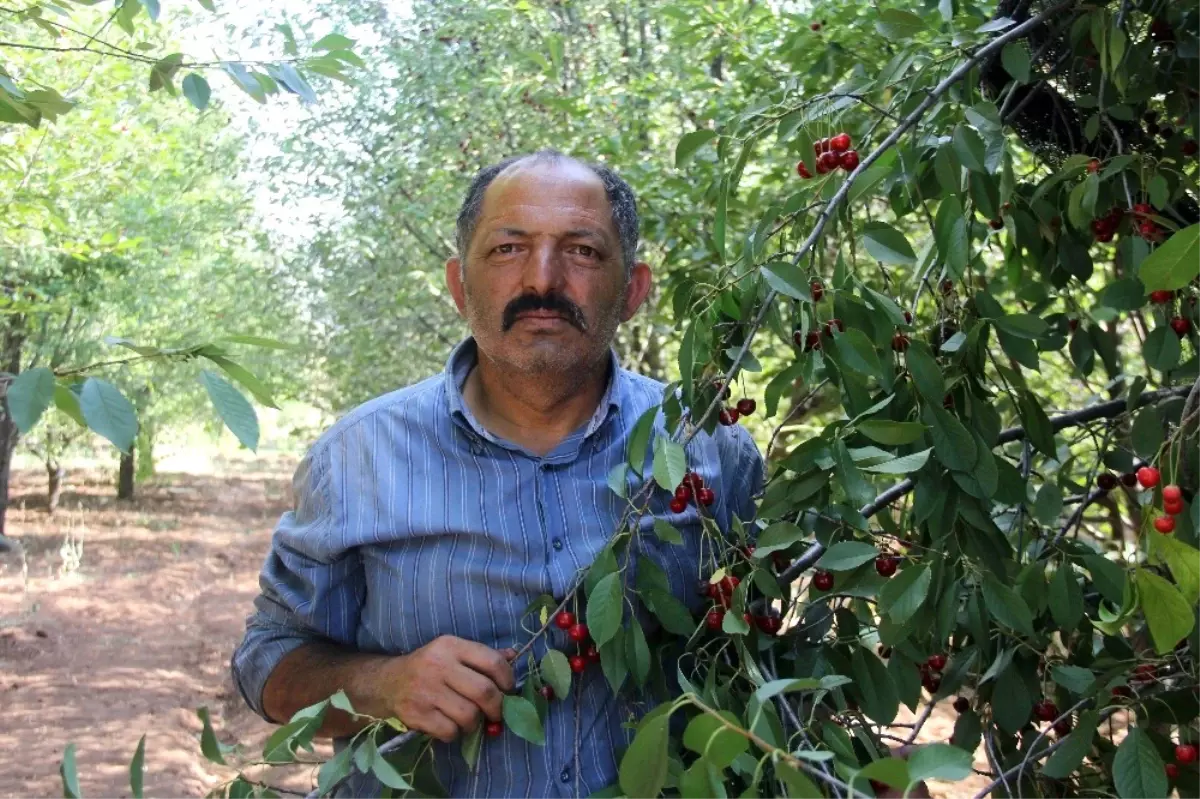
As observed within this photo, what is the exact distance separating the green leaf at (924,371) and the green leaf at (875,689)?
14.8 inches

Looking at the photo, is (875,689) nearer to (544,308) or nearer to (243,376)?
(544,308)

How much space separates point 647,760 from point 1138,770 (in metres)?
0.66

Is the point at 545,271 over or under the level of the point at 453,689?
over

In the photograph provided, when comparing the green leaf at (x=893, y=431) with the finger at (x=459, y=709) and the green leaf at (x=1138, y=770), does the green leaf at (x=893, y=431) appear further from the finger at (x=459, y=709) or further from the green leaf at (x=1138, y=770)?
the finger at (x=459, y=709)

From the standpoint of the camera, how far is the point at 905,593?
4.25 ft

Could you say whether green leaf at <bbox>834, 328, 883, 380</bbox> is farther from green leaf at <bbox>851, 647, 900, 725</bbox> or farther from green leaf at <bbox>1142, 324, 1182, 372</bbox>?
green leaf at <bbox>1142, 324, 1182, 372</bbox>

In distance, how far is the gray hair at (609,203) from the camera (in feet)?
6.47

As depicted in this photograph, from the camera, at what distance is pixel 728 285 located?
4.72ft

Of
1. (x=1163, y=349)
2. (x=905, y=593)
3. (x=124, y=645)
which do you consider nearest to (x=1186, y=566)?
(x=905, y=593)

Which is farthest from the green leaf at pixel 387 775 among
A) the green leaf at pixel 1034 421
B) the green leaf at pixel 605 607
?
the green leaf at pixel 1034 421

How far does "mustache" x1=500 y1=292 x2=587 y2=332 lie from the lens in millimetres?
1869

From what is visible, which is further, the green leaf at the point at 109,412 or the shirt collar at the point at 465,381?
the shirt collar at the point at 465,381

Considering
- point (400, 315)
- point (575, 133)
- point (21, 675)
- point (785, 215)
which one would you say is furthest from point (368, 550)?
point (21, 675)

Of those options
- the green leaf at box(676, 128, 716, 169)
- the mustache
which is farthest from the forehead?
the green leaf at box(676, 128, 716, 169)
